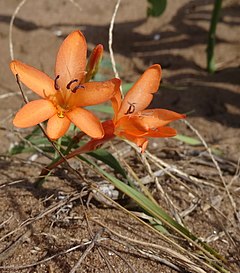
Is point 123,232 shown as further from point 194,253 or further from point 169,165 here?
point 169,165

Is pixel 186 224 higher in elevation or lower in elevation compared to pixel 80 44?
lower

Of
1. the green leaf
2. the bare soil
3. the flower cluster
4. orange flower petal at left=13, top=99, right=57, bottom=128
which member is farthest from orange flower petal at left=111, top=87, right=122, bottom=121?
the green leaf

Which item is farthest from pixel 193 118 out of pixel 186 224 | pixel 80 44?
pixel 80 44

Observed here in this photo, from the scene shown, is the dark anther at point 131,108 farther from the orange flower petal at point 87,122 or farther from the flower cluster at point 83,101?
the orange flower petal at point 87,122

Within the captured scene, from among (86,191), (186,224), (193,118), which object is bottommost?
(193,118)

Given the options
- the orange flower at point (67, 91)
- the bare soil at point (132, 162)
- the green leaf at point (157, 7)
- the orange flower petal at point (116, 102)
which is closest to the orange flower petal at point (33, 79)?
the orange flower at point (67, 91)

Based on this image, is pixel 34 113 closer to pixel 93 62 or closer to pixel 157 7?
pixel 93 62

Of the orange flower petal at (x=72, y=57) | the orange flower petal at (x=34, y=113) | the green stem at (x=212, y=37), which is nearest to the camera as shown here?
the orange flower petal at (x=34, y=113)
